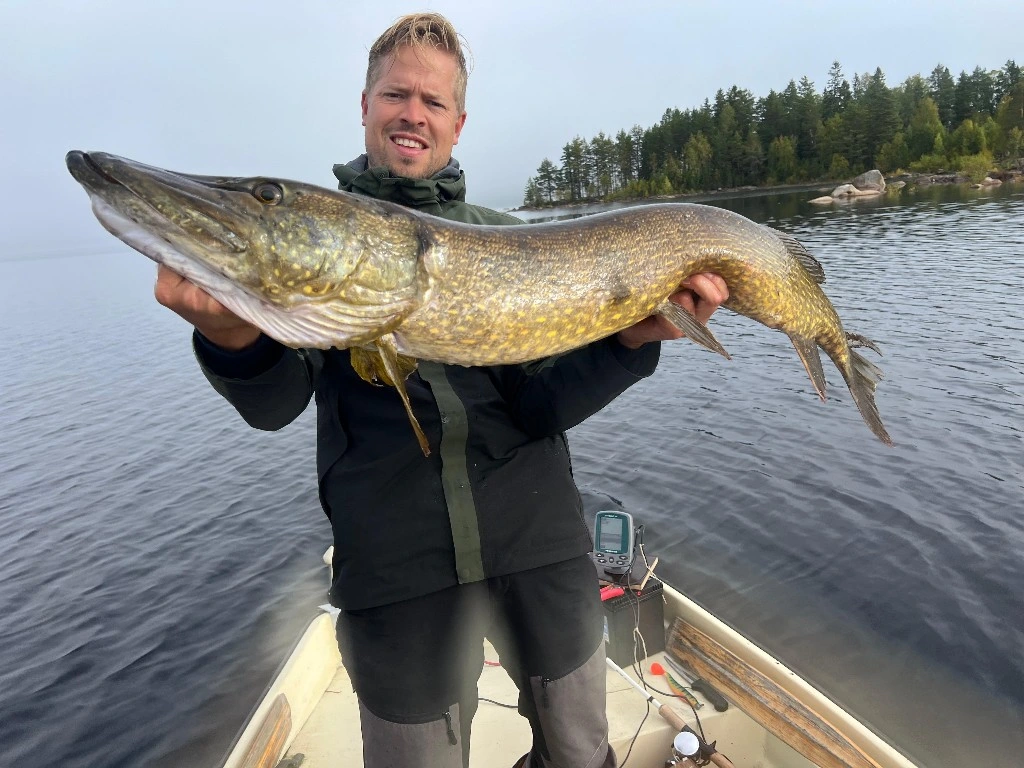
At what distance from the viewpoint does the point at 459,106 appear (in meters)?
2.51

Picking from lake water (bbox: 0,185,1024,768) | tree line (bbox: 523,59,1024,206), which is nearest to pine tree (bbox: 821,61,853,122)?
tree line (bbox: 523,59,1024,206)

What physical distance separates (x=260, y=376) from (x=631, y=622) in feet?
9.94

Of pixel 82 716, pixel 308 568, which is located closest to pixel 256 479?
pixel 308 568

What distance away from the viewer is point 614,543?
431cm

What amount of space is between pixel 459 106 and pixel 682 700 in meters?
3.37

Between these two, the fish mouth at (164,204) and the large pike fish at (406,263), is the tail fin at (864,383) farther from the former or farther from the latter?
the fish mouth at (164,204)

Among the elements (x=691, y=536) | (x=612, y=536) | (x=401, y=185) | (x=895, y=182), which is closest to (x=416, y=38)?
(x=401, y=185)

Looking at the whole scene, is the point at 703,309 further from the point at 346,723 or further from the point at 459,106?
the point at 346,723

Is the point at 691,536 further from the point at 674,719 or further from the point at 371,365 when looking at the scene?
the point at 371,365

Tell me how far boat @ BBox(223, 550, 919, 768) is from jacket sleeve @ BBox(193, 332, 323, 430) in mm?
2272

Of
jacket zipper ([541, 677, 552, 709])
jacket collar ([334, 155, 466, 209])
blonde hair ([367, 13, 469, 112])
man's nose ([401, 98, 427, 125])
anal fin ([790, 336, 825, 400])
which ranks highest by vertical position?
blonde hair ([367, 13, 469, 112])

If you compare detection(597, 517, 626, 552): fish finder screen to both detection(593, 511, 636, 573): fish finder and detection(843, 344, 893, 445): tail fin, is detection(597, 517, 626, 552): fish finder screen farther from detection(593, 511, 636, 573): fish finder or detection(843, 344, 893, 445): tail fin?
detection(843, 344, 893, 445): tail fin

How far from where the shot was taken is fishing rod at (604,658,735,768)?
3158 millimetres

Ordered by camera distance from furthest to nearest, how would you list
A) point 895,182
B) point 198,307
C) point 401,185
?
point 895,182 → point 401,185 → point 198,307
